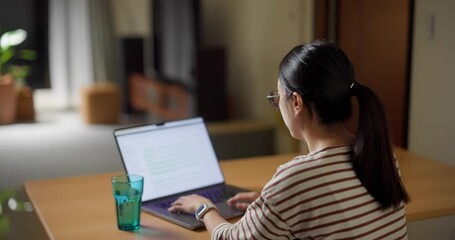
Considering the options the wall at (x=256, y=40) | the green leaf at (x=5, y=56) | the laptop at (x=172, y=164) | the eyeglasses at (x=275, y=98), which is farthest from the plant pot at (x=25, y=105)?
the eyeglasses at (x=275, y=98)

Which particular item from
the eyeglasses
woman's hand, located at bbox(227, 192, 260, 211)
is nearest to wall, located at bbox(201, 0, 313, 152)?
woman's hand, located at bbox(227, 192, 260, 211)

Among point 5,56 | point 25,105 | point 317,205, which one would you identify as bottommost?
point 25,105

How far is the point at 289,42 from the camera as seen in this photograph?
3.82m

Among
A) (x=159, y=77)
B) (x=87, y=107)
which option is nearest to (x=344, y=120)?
(x=87, y=107)

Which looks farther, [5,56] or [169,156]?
[5,56]

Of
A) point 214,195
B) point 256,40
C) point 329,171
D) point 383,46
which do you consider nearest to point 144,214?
point 214,195

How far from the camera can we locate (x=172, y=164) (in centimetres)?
194

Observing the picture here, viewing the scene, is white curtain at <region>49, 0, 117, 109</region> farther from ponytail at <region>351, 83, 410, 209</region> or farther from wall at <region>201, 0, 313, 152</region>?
ponytail at <region>351, 83, 410, 209</region>

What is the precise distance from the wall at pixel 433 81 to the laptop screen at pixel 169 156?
1200mm

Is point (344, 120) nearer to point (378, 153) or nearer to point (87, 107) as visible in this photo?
point (378, 153)

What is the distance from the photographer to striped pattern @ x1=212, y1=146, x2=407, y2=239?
1360 mm

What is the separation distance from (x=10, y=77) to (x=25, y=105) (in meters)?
0.23

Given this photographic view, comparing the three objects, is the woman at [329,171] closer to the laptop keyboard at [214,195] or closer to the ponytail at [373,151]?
the ponytail at [373,151]

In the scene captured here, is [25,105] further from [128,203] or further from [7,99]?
[128,203]
